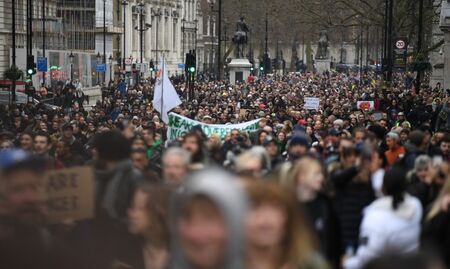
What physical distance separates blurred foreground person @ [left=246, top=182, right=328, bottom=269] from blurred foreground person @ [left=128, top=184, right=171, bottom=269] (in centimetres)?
125

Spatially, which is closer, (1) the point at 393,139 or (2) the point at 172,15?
(1) the point at 393,139

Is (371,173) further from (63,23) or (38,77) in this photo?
(63,23)

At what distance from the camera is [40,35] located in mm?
66875

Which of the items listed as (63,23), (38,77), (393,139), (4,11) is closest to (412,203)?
(393,139)

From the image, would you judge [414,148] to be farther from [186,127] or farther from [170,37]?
A: [170,37]

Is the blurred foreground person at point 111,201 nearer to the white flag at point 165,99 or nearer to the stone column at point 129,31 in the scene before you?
the white flag at point 165,99

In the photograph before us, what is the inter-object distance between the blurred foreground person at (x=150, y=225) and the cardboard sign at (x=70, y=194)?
0.31 meters

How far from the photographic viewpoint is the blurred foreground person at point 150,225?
6073 millimetres

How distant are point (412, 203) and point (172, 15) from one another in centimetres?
10969

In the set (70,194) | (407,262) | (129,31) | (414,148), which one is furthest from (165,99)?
(129,31)

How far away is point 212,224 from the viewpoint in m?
3.96

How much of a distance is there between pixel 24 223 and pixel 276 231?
1.05 metres

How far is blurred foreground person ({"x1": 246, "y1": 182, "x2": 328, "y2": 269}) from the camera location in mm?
4398

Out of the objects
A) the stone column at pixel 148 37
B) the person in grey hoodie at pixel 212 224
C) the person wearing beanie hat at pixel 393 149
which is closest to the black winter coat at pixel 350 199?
the person wearing beanie hat at pixel 393 149
